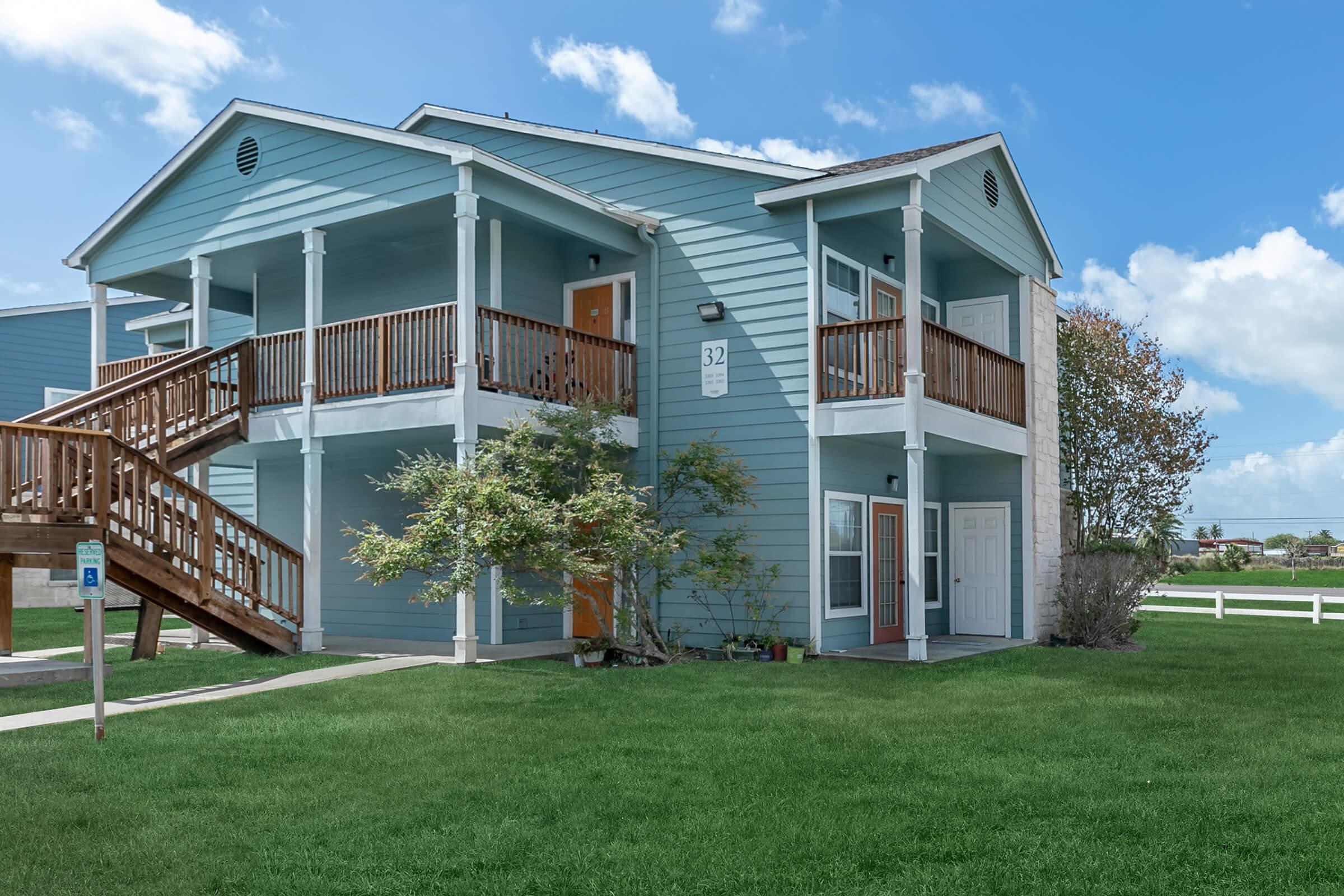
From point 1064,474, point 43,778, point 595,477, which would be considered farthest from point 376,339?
point 1064,474

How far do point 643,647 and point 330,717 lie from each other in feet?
15.6

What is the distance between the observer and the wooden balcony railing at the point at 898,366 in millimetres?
13500

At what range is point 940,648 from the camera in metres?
14.6

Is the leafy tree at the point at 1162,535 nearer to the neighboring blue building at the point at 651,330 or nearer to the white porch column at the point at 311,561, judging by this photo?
the neighboring blue building at the point at 651,330

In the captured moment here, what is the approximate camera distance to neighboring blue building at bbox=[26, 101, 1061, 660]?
13.4 metres

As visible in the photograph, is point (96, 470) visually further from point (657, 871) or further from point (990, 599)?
point (990, 599)

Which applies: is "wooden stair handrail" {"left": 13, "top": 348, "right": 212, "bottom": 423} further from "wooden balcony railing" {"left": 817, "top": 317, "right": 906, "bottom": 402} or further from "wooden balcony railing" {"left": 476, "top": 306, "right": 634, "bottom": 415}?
"wooden balcony railing" {"left": 817, "top": 317, "right": 906, "bottom": 402}

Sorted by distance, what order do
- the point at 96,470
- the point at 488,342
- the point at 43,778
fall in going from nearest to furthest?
the point at 43,778, the point at 96,470, the point at 488,342

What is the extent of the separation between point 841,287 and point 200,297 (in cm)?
886

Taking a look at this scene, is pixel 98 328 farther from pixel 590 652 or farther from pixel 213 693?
pixel 590 652

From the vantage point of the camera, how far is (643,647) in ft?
43.0

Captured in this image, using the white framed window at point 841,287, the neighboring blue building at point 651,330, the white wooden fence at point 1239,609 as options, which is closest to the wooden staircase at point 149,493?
the neighboring blue building at point 651,330

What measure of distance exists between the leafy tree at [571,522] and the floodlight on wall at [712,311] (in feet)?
5.54

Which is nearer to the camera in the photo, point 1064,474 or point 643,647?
point 643,647
